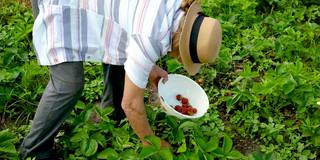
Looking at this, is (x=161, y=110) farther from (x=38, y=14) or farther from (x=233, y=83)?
(x=38, y=14)

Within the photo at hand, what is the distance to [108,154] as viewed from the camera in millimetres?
2506

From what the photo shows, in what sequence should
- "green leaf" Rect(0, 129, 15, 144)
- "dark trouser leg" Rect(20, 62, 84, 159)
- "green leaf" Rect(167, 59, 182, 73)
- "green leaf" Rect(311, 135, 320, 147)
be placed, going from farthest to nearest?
"green leaf" Rect(167, 59, 182, 73) < "green leaf" Rect(311, 135, 320, 147) < "green leaf" Rect(0, 129, 15, 144) < "dark trouser leg" Rect(20, 62, 84, 159)

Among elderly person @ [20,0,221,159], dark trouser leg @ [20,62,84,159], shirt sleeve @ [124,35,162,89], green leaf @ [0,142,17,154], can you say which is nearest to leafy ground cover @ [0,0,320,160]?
green leaf @ [0,142,17,154]

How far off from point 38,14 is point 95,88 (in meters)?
0.90

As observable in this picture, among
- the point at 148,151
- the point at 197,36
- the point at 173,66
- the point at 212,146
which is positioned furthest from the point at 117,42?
the point at 173,66

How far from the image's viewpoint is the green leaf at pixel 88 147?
252cm

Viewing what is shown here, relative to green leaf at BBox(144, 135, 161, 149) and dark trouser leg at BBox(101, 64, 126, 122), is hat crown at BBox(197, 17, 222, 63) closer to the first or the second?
green leaf at BBox(144, 135, 161, 149)

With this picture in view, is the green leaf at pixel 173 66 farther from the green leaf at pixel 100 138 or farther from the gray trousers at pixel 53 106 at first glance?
the green leaf at pixel 100 138

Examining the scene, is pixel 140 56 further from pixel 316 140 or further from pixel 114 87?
pixel 316 140

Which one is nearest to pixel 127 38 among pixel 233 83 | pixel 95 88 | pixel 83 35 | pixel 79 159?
pixel 83 35

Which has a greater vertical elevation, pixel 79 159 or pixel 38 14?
pixel 38 14

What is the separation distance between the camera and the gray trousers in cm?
229

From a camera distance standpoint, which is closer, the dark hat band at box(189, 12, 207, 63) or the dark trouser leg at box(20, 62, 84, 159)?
the dark hat band at box(189, 12, 207, 63)

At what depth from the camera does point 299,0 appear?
4164 millimetres
